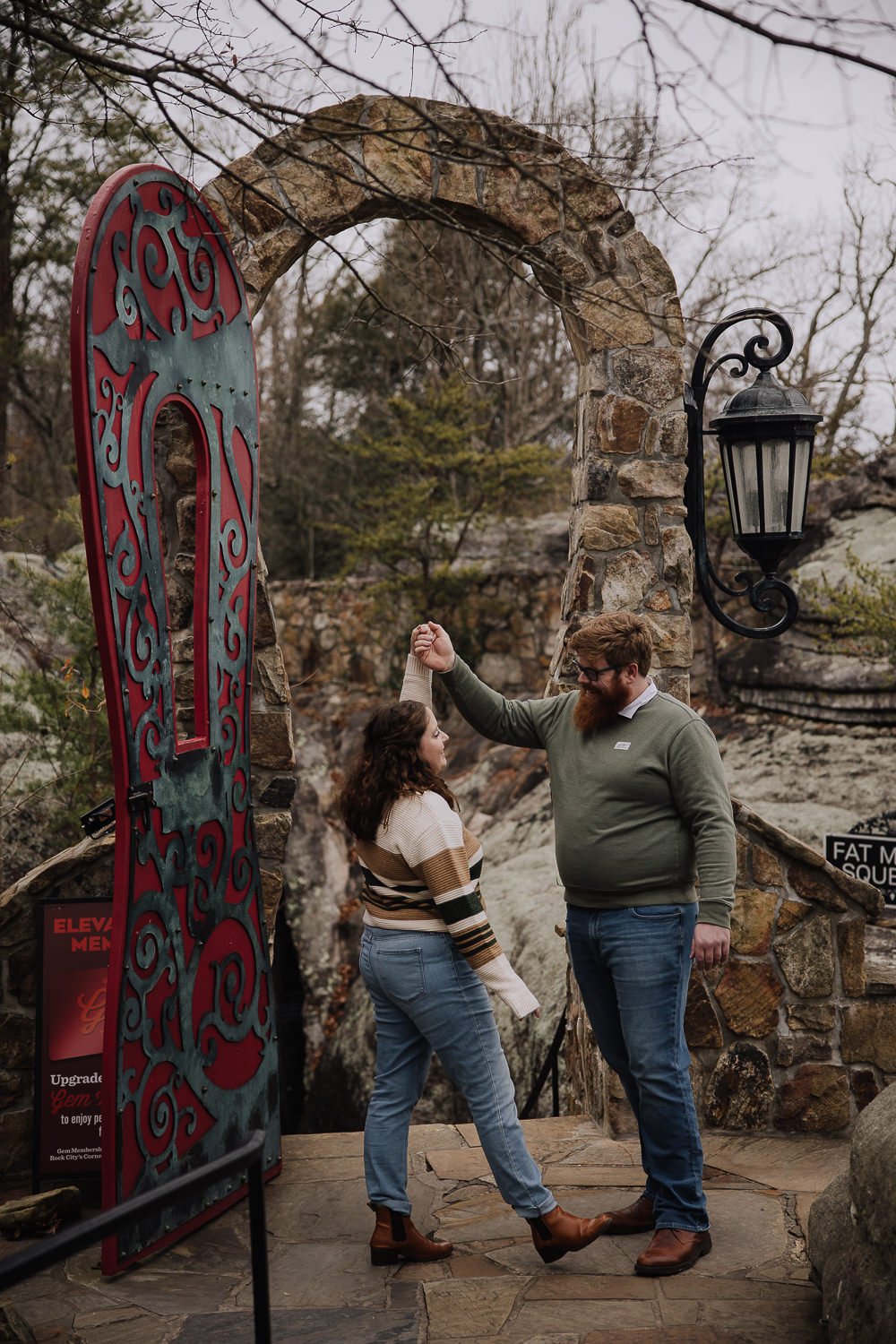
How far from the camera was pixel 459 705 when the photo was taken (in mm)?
3877

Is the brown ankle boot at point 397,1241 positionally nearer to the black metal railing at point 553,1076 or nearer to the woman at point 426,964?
the woman at point 426,964

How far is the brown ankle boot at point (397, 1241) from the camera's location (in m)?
3.54

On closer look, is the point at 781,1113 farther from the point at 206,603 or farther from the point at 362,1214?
the point at 206,603

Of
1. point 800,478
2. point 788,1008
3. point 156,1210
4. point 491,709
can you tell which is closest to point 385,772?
point 491,709

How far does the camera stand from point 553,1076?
19.2ft

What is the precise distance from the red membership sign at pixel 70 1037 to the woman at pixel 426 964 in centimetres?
116

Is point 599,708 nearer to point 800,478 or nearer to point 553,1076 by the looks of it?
point 800,478

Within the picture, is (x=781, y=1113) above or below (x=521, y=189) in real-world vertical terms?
below

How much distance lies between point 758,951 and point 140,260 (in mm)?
3246

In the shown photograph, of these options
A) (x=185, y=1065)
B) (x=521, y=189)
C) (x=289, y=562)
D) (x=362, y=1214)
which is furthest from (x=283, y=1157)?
(x=289, y=562)

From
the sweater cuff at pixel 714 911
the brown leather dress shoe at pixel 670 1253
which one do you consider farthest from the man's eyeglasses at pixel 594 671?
the brown leather dress shoe at pixel 670 1253

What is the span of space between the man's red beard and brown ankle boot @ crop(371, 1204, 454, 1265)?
147cm

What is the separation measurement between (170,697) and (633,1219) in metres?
2.05

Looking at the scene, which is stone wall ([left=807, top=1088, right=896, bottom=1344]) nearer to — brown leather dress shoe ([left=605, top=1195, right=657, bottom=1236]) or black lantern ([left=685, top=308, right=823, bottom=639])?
brown leather dress shoe ([left=605, top=1195, right=657, bottom=1236])
